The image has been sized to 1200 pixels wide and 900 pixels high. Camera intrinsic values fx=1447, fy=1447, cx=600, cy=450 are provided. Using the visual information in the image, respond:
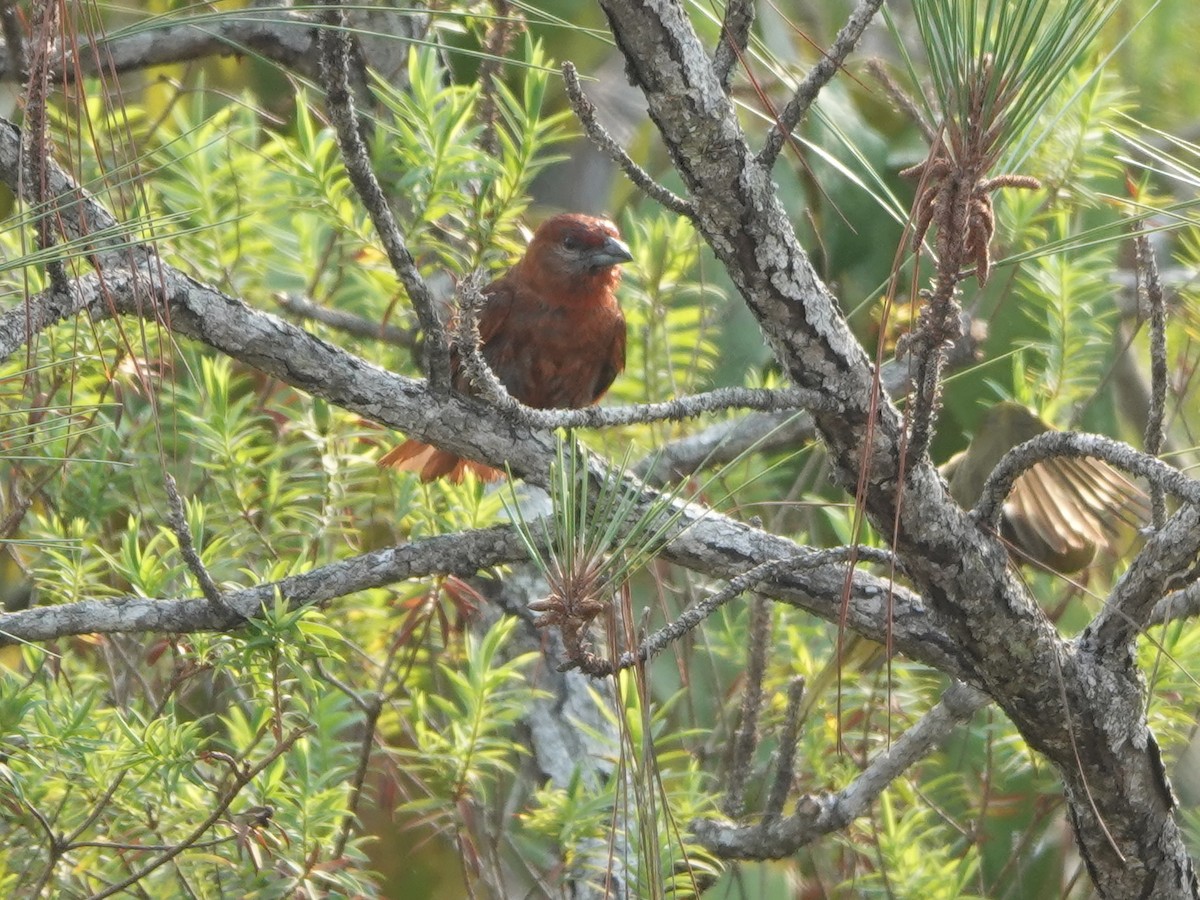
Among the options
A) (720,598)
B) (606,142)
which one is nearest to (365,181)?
(606,142)

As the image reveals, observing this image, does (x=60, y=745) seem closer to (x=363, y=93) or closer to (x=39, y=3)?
(x=39, y=3)

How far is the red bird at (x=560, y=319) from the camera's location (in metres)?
3.80

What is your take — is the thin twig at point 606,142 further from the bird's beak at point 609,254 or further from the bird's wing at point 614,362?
the bird's wing at point 614,362

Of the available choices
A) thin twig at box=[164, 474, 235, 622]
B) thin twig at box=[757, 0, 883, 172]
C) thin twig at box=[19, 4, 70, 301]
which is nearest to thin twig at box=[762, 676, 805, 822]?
thin twig at box=[164, 474, 235, 622]

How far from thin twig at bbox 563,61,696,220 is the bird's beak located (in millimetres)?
2017

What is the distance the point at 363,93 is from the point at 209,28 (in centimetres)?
40

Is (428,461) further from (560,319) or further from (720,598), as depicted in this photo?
(720,598)

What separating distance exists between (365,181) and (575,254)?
1984mm

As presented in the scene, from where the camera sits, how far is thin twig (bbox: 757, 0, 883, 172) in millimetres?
1553

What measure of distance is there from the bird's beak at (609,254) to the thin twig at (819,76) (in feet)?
6.77

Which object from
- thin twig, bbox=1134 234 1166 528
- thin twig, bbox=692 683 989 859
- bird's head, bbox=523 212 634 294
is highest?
thin twig, bbox=1134 234 1166 528

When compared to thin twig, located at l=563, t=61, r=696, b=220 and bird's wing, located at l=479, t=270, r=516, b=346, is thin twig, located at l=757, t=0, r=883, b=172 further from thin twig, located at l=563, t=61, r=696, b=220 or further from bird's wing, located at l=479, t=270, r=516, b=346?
bird's wing, located at l=479, t=270, r=516, b=346

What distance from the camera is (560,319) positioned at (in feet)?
12.5

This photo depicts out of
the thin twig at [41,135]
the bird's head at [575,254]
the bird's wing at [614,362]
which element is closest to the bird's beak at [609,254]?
the bird's head at [575,254]
